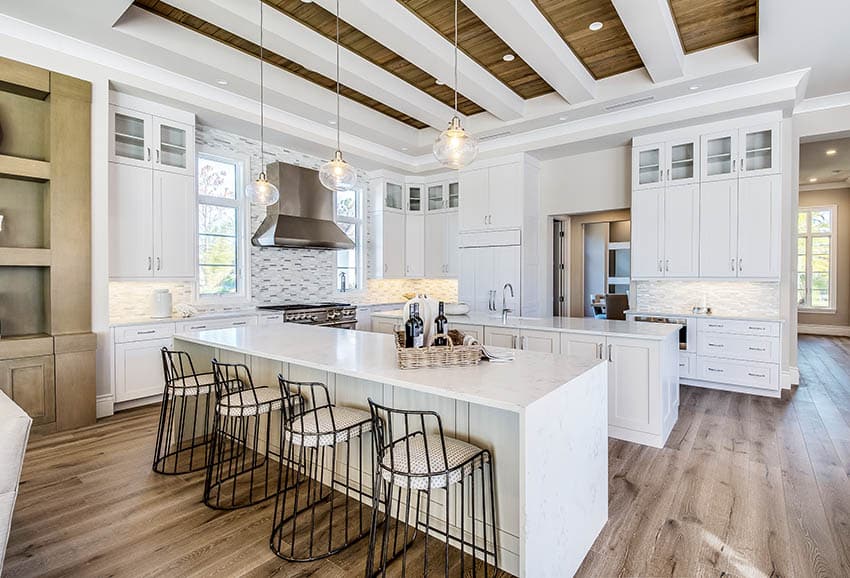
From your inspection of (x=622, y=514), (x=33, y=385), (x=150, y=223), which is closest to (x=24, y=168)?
(x=150, y=223)

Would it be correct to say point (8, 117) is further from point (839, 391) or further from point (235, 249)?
point (839, 391)

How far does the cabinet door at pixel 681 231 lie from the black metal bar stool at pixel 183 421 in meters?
5.27

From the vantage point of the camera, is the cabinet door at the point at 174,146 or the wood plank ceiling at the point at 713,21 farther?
the cabinet door at the point at 174,146

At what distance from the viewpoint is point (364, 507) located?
261cm

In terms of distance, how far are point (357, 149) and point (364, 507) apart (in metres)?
5.22

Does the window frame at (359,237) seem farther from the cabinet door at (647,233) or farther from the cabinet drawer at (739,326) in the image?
the cabinet drawer at (739,326)

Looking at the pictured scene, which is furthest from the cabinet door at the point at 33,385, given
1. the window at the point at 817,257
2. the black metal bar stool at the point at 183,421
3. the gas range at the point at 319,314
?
the window at the point at 817,257

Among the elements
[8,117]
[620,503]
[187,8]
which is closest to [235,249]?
[8,117]

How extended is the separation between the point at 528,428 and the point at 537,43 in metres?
3.59

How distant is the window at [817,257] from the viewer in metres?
9.50

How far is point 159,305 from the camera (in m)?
4.73

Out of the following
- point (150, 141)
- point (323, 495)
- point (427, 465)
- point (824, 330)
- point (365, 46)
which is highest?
point (365, 46)

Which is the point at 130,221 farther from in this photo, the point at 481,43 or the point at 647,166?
the point at 647,166

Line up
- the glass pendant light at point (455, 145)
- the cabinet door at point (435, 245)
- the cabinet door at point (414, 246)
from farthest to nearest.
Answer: the cabinet door at point (414, 246) < the cabinet door at point (435, 245) < the glass pendant light at point (455, 145)
